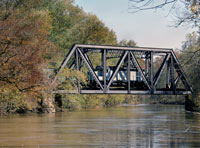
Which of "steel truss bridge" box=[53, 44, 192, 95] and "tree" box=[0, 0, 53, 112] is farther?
"steel truss bridge" box=[53, 44, 192, 95]

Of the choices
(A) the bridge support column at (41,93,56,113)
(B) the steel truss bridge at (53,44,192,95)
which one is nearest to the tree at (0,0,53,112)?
(B) the steel truss bridge at (53,44,192,95)

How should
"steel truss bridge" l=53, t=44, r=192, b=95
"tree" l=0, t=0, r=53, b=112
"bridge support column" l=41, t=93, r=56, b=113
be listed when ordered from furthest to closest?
"bridge support column" l=41, t=93, r=56, b=113, "steel truss bridge" l=53, t=44, r=192, b=95, "tree" l=0, t=0, r=53, b=112

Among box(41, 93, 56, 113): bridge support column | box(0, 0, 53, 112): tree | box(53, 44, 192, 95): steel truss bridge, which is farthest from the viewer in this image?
box(41, 93, 56, 113): bridge support column

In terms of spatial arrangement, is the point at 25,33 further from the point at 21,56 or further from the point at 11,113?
the point at 11,113

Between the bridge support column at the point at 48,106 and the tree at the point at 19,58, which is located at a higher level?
the tree at the point at 19,58

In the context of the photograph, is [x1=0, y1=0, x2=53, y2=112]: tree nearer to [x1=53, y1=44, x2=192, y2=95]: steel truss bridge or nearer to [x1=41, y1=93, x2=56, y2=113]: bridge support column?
[x1=53, y1=44, x2=192, y2=95]: steel truss bridge

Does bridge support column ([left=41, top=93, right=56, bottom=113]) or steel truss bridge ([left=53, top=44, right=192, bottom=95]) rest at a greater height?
steel truss bridge ([left=53, top=44, right=192, bottom=95])

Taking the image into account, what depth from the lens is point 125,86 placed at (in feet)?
194

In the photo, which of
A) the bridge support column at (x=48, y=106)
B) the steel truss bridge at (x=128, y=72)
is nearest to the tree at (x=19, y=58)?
the steel truss bridge at (x=128, y=72)

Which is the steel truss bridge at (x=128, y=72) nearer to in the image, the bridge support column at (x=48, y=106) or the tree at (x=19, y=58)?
the bridge support column at (x=48, y=106)

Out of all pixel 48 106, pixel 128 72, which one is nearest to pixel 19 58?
pixel 128 72

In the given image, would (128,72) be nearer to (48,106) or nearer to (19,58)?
(48,106)

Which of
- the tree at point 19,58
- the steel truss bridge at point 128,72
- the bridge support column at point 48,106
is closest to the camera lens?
the tree at point 19,58

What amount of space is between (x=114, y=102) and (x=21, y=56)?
62045 millimetres
